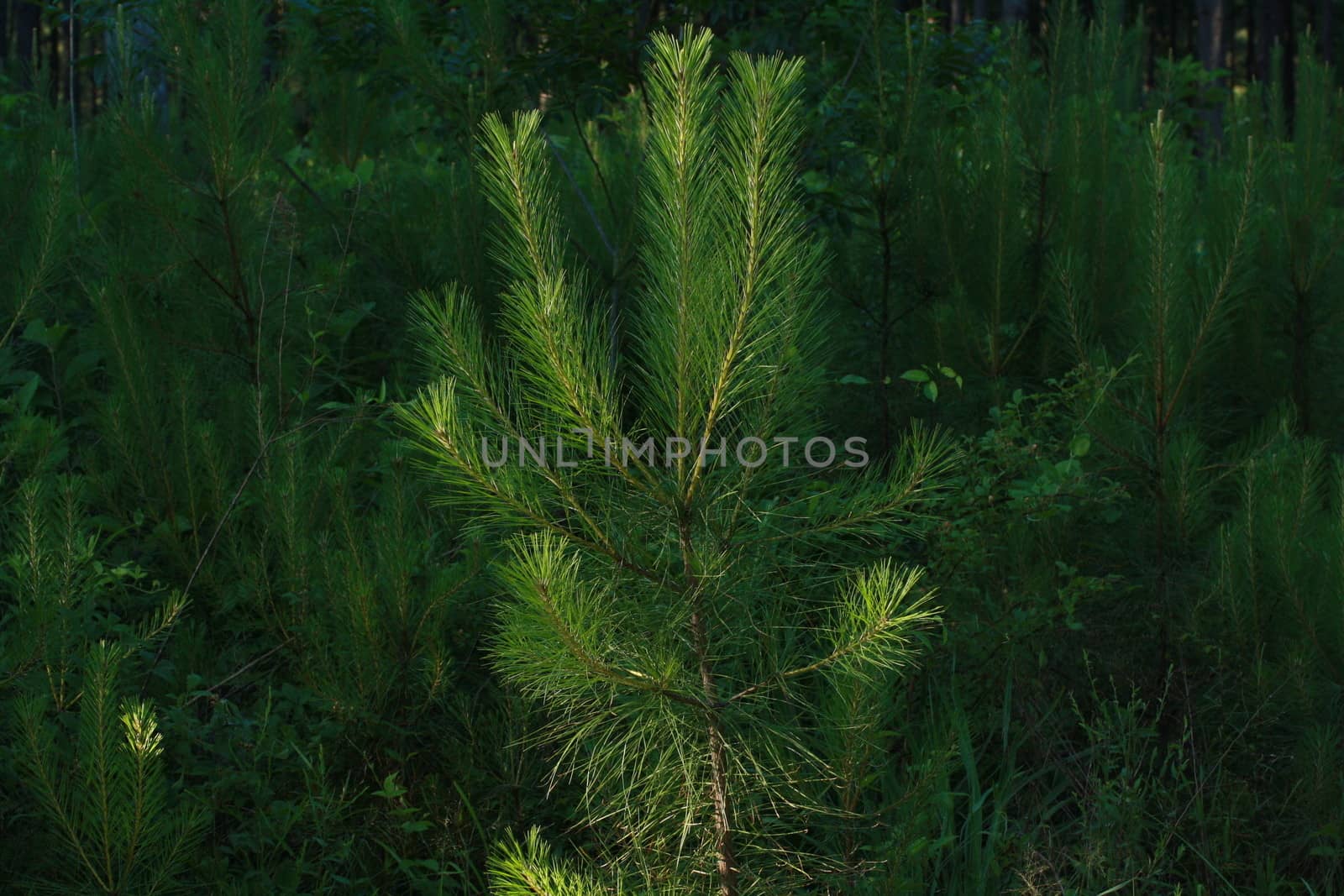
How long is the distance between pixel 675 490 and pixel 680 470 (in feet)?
0.21

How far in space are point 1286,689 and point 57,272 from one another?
3.98 m

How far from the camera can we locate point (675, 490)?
1.90 m

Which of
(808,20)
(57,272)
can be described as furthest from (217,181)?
(808,20)

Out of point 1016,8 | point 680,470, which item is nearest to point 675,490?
point 680,470

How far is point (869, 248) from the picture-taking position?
14.3 feet

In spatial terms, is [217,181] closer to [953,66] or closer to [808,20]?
[808,20]

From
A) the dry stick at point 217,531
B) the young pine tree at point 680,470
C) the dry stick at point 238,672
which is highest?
the young pine tree at point 680,470

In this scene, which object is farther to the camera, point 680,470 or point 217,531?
point 217,531

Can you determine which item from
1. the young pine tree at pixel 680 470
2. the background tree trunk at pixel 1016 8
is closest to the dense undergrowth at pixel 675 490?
the young pine tree at pixel 680 470

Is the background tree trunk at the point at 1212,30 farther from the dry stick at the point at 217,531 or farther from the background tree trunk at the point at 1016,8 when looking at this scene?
the dry stick at the point at 217,531

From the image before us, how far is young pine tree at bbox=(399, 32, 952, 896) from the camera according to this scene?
5.65 feet

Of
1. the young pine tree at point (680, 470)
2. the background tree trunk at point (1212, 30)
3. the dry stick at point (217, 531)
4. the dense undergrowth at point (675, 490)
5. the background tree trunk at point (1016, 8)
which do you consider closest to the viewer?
the young pine tree at point (680, 470)

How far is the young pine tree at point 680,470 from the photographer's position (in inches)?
67.8

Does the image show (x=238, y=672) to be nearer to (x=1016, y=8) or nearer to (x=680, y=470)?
(x=680, y=470)
